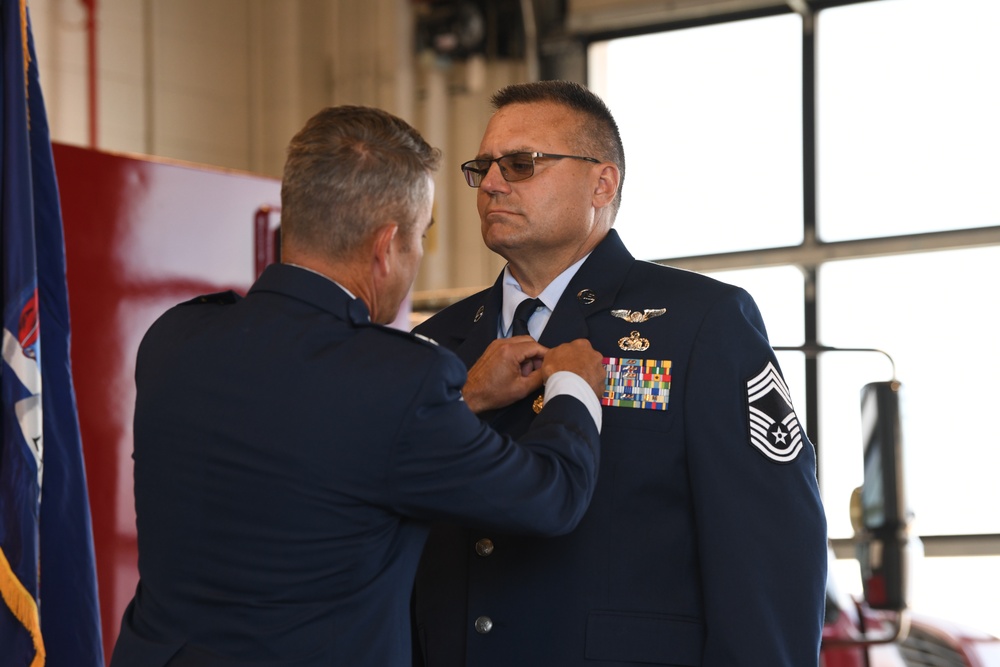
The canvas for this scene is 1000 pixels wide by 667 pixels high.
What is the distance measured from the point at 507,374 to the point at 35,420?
3.40 ft

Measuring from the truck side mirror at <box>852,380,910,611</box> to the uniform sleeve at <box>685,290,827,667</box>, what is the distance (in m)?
1.14

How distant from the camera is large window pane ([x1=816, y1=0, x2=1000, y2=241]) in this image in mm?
6254

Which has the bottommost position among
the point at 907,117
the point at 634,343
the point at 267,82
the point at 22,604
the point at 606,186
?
the point at 22,604

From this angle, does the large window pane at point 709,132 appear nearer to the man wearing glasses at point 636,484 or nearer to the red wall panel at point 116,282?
the red wall panel at point 116,282

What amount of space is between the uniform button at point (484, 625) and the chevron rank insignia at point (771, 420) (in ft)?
1.69

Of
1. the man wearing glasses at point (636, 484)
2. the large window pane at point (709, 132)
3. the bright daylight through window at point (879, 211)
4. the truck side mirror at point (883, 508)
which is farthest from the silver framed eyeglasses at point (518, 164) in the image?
the large window pane at point (709, 132)

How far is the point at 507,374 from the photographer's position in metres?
1.97

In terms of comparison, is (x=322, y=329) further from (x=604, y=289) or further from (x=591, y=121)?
(x=591, y=121)

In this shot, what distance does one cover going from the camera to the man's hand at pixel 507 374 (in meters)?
1.97

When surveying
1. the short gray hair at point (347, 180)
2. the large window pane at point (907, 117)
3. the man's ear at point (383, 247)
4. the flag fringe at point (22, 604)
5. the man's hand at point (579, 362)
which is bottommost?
the flag fringe at point (22, 604)

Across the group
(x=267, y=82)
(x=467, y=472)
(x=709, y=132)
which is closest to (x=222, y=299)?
(x=467, y=472)

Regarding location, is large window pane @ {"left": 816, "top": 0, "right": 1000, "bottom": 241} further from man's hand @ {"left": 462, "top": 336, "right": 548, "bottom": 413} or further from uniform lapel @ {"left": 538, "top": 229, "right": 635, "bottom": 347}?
man's hand @ {"left": 462, "top": 336, "right": 548, "bottom": 413}

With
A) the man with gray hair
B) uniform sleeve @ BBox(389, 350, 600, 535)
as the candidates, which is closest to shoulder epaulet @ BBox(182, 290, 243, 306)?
the man with gray hair

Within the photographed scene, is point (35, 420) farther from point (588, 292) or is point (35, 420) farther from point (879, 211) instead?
point (879, 211)
